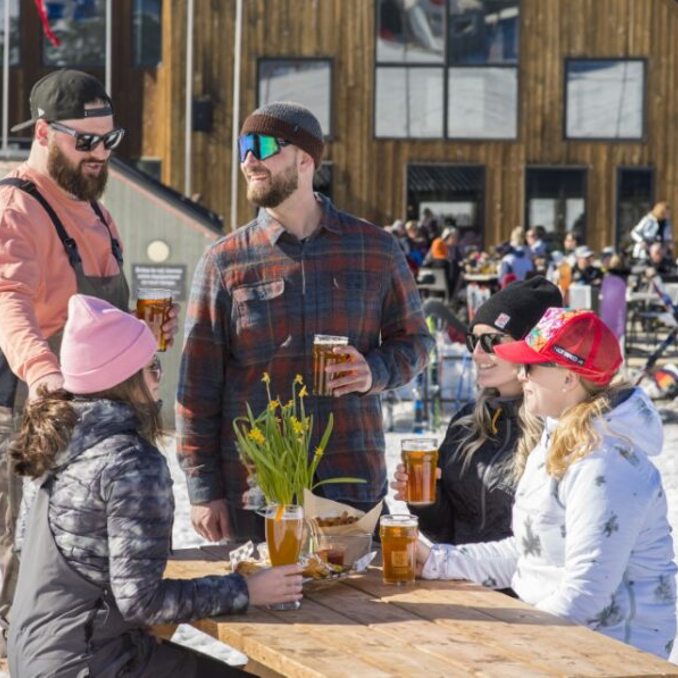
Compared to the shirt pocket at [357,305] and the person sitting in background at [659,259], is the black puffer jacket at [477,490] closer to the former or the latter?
the shirt pocket at [357,305]

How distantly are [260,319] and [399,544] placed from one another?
1038 millimetres

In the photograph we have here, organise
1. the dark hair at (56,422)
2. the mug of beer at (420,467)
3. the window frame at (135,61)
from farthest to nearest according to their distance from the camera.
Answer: the window frame at (135,61) → the mug of beer at (420,467) → the dark hair at (56,422)

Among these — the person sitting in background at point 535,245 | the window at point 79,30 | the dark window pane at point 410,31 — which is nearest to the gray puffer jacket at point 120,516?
the person sitting in background at point 535,245

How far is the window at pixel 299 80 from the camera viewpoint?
30.7 meters

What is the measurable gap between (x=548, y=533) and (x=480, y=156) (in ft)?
90.4

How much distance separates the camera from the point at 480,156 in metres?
31.1

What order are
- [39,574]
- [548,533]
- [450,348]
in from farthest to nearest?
[450,348], [548,533], [39,574]

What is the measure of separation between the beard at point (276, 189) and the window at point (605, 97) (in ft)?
88.4

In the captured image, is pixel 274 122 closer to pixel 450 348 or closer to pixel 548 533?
pixel 548 533

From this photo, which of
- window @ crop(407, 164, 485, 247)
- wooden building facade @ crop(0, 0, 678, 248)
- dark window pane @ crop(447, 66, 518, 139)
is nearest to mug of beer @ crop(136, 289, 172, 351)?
wooden building facade @ crop(0, 0, 678, 248)

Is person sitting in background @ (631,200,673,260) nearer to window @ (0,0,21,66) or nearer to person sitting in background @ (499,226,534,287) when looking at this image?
person sitting in background @ (499,226,534,287)

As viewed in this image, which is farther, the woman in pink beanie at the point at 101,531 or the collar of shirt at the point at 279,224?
the collar of shirt at the point at 279,224

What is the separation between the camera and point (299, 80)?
30.7 metres

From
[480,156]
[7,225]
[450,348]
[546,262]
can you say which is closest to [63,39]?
[480,156]
